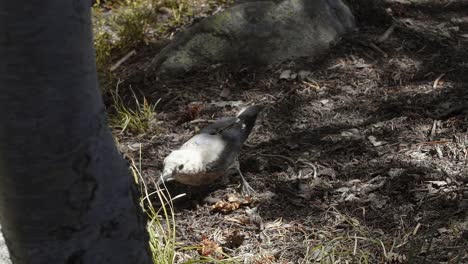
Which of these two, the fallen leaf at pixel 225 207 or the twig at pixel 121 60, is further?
the twig at pixel 121 60

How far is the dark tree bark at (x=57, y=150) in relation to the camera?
5.45 feet

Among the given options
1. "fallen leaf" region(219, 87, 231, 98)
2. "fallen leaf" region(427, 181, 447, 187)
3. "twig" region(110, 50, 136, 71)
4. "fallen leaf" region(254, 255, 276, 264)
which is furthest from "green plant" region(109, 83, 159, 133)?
"fallen leaf" region(427, 181, 447, 187)

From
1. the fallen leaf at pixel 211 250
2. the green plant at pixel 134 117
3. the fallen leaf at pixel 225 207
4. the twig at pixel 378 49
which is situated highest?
the twig at pixel 378 49

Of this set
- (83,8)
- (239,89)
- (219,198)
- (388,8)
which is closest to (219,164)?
(219,198)

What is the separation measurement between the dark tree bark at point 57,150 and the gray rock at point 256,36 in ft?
9.62

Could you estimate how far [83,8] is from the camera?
174 cm

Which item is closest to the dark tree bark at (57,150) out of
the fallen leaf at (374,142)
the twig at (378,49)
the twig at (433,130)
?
the fallen leaf at (374,142)

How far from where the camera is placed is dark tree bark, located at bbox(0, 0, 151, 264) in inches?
65.4

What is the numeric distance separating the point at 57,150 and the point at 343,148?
2320 mm

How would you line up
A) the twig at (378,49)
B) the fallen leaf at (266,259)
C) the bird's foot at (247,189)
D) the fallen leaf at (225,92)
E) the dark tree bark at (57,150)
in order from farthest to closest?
the twig at (378,49) < the fallen leaf at (225,92) < the bird's foot at (247,189) < the fallen leaf at (266,259) < the dark tree bark at (57,150)

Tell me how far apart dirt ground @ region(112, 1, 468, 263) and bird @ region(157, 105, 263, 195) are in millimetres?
122

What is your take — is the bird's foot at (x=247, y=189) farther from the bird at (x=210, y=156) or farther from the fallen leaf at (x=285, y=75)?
the fallen leaf at (x=285, y=75)

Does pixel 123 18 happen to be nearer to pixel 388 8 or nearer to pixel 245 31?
pixel 245 31

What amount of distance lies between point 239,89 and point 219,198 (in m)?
1.17
